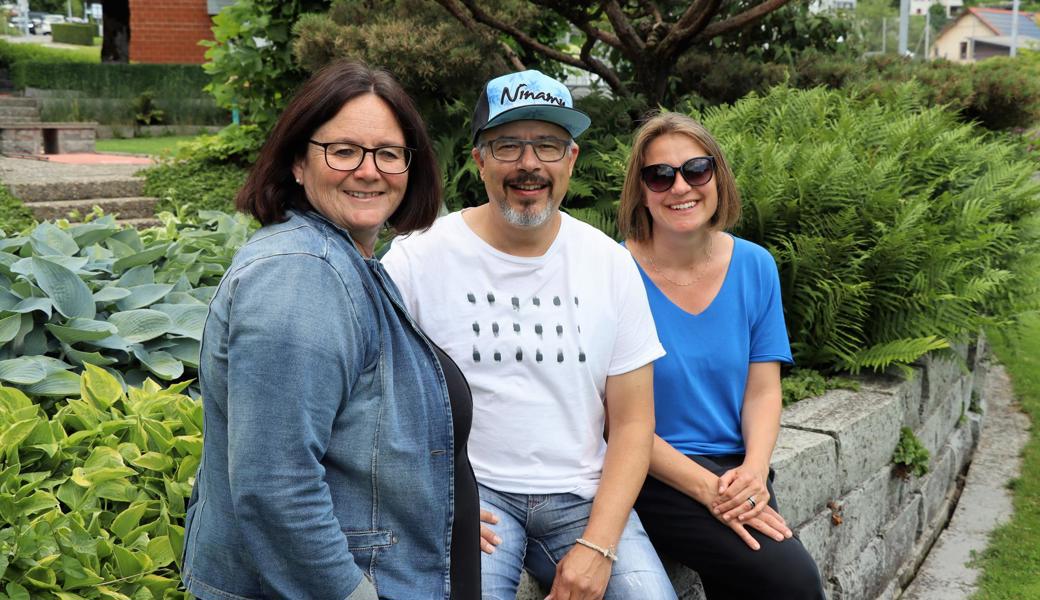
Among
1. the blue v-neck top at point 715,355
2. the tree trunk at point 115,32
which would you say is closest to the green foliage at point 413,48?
the blue v-neck top at point 715,355

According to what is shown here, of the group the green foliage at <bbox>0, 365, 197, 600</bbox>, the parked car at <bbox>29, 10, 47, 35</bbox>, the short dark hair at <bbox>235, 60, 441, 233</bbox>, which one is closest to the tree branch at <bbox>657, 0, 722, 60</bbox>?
the green foliage at <bbox>0, 365, 197, 600</bbox>

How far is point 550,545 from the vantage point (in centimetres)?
277

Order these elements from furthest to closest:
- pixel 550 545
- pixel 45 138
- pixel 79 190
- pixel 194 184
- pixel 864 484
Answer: pixel 45 138, pixel 194 184, pixel 79 190, pixel 864 484, pixel 550 545

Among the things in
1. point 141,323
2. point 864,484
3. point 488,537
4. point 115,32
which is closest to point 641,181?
point 488,537

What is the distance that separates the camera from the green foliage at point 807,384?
4.50 metres

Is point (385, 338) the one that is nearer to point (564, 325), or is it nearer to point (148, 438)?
point (564, 325)

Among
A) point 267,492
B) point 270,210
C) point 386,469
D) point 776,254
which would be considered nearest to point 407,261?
point 270,210

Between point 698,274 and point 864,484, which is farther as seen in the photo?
point 864,484

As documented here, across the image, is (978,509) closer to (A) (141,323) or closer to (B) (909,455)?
(B) (909,455)

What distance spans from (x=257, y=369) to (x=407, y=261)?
3.37ft

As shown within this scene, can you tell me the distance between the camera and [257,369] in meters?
1.75

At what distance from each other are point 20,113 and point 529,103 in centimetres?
1980

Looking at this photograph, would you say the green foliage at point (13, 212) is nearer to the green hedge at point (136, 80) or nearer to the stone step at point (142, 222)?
the stone step at point (142, 222)

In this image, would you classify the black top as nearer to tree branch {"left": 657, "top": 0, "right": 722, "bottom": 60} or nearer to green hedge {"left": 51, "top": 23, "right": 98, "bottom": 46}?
tree branch {"left": 657, "top": 0, "right": 722, "bottom": 60}
